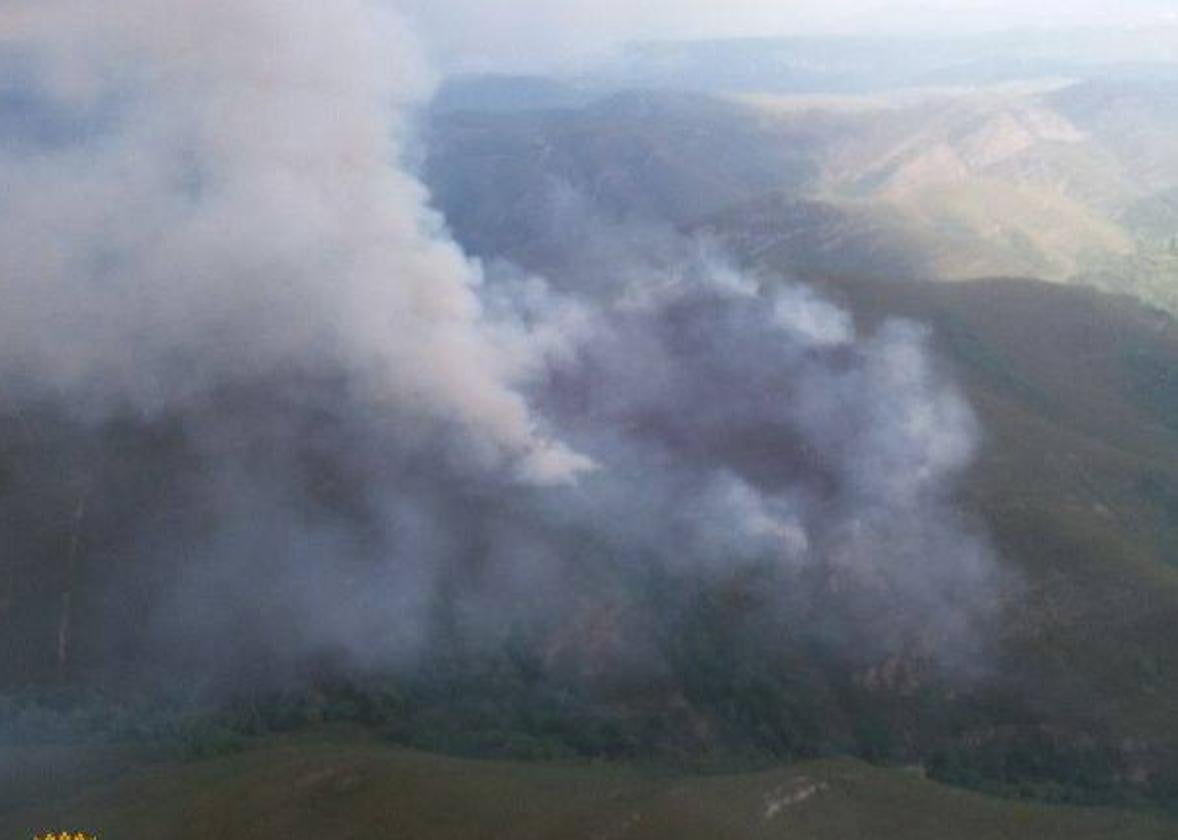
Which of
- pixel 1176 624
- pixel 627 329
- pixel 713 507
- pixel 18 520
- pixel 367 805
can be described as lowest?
pixel 367 805

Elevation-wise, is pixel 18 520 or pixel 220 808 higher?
pixel 18 520

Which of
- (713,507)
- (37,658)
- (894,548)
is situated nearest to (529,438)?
(713,507)

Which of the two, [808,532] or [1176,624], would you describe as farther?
[808,532]

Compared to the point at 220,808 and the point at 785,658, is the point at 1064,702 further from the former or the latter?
the point at 220,808

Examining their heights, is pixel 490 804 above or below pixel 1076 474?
below

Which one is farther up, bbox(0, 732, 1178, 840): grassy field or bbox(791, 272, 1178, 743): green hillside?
bbox(791, 272, 1178, 743): green hillside

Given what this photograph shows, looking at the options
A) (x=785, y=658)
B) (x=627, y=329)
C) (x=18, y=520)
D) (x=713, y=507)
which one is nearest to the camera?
(x=785, y=658)

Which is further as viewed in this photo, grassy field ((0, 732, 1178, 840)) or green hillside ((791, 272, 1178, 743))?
green hillside ((791, 272, 1178, 743))

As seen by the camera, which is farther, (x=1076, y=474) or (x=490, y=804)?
(x=1076, y=474)
